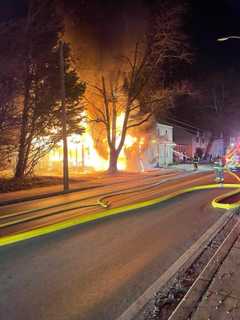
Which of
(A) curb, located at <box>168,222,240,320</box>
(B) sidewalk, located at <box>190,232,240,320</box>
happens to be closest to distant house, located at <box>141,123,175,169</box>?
(A) curb, located at <box>168,222,240,320</box>

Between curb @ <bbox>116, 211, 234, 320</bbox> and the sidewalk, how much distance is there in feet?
1.98

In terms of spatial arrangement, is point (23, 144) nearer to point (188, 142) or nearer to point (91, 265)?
point (91, 265)

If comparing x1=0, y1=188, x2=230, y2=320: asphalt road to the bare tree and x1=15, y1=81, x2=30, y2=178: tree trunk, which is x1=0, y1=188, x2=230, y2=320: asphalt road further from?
the bare tree

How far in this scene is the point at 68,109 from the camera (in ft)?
69.4

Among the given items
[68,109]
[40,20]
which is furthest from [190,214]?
[40,20]

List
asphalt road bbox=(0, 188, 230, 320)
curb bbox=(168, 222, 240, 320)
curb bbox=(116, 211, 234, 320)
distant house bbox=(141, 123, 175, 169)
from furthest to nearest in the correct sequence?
1. distant house bbox=(141, 123, 175, 169)
2. asphalt road bbox=(0, 188, 230, 320)
3. curb bbox=(116, 211, 234, 320)
4. curb bbox=(168, 222, 240, 320)

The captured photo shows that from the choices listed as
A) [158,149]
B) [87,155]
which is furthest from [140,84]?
[158,149]

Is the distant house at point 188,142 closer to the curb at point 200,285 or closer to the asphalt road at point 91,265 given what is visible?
the asphalt road at point 91,265

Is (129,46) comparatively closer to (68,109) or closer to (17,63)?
(68,109)

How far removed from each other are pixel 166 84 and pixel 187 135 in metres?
23.7

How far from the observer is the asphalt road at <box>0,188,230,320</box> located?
4133 mm

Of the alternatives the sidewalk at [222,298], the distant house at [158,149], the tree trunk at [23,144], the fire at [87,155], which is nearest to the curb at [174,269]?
the sidewalk at [222,298]

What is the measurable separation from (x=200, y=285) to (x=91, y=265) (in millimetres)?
1747

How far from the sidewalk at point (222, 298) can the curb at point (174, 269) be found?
60 centimetres
